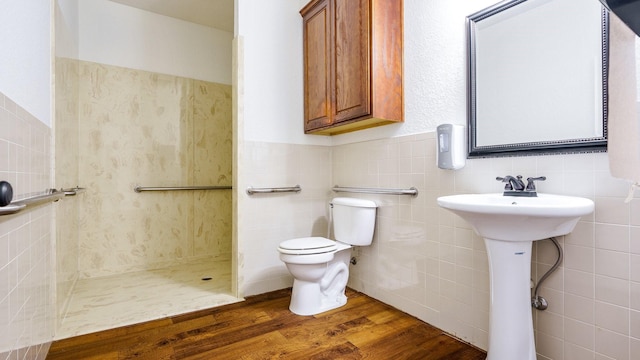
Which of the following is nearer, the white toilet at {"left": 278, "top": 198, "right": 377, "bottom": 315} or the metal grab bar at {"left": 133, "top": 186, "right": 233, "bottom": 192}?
the white toilet at {"left": 278, "top": 198, "right": 377, "bottom": 315}

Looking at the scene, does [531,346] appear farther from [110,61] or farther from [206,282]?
[110,61]

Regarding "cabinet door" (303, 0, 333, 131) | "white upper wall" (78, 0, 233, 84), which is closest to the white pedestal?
"cabinet door" (303, 0, 333, 131)

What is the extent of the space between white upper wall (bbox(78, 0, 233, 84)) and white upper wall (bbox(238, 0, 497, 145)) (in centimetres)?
117

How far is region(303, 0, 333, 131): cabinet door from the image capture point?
2289 millimetres

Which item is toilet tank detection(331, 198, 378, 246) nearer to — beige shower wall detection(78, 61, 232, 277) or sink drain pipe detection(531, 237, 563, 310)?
sink drain pipe detection(531, 237, 563, 310)

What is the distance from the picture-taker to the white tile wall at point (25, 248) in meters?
0.97

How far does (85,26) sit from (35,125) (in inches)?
77.1

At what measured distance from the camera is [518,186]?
1340 mm

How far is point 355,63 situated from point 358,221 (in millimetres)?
1061

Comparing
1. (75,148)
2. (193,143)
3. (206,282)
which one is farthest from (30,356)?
(193,143)

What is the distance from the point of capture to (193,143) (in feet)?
10.5

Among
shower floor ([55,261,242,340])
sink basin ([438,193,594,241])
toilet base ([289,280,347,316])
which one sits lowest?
shower floor ([55,261,242,340])

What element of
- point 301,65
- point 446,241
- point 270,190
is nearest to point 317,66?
point 301,65

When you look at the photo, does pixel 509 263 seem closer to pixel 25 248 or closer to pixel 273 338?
pixel 273 338
